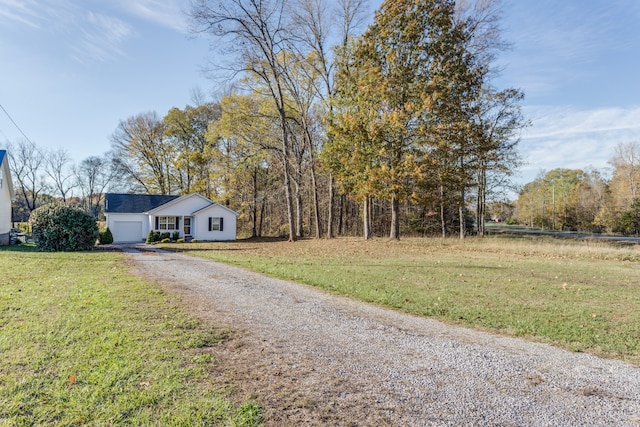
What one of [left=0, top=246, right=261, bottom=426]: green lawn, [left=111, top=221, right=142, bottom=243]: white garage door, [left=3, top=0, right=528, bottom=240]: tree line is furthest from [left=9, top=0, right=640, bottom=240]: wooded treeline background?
[left=0, top=246, right=261, bottom=426]: green lawn

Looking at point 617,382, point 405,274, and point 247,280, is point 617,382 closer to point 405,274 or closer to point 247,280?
point 405,274

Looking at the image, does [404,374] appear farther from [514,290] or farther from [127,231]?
[127,231]

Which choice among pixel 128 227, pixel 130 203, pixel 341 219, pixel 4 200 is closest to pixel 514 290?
pixel 341 219

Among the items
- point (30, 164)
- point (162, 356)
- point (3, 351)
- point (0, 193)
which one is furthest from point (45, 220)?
point (30, 164)

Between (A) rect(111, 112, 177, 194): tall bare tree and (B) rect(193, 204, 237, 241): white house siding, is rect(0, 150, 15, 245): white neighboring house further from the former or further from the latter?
(A) rect(111, 112, 177, 194): tall bare tree

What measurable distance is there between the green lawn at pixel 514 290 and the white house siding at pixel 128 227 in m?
20.1

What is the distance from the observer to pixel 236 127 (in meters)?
25.7

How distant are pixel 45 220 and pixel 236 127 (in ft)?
43.0

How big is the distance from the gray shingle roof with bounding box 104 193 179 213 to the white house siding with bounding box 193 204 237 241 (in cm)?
399

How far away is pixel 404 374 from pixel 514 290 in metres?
5.54

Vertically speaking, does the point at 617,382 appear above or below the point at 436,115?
below

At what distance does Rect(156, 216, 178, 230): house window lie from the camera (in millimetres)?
27891

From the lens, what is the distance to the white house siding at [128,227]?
89.9 feet

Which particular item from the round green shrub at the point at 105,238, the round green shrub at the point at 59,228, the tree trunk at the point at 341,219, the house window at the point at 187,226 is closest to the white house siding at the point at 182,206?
the house window at the point at 187,226
